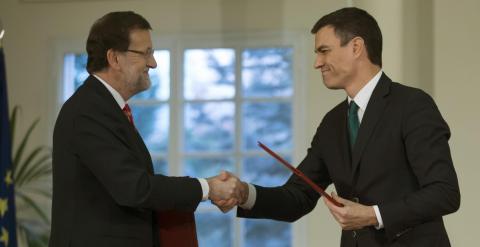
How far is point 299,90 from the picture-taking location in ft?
17.9

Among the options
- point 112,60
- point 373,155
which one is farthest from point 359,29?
point 112,60

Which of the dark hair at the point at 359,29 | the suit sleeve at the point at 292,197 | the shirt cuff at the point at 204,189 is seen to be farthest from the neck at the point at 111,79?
the dark hair at the point at 359,29

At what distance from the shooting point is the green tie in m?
2.73

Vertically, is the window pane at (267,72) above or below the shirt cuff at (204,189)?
above

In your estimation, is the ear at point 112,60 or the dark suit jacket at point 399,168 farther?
the ear at point 112,60

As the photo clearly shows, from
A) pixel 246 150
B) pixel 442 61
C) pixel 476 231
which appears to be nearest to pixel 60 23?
pixel 246 150

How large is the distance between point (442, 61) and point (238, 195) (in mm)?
2298

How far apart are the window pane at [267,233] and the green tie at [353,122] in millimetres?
2836

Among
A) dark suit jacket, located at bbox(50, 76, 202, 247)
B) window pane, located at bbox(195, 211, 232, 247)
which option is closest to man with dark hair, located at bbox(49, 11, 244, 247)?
dark suit jacket, located at bbox(50, 76, 202, 247)

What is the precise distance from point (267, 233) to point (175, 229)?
2883 millimetres

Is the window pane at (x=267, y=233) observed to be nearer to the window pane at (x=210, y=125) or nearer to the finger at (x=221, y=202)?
the window pane at (x=210, y=125)

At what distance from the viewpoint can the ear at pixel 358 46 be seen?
2783mm

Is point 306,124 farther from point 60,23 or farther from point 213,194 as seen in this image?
point 213,194

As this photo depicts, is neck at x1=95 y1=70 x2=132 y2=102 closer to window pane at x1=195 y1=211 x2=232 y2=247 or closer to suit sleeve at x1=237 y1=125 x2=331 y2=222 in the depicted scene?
suit sleeve at x1=237 y1=125 x2=331 y2=222
